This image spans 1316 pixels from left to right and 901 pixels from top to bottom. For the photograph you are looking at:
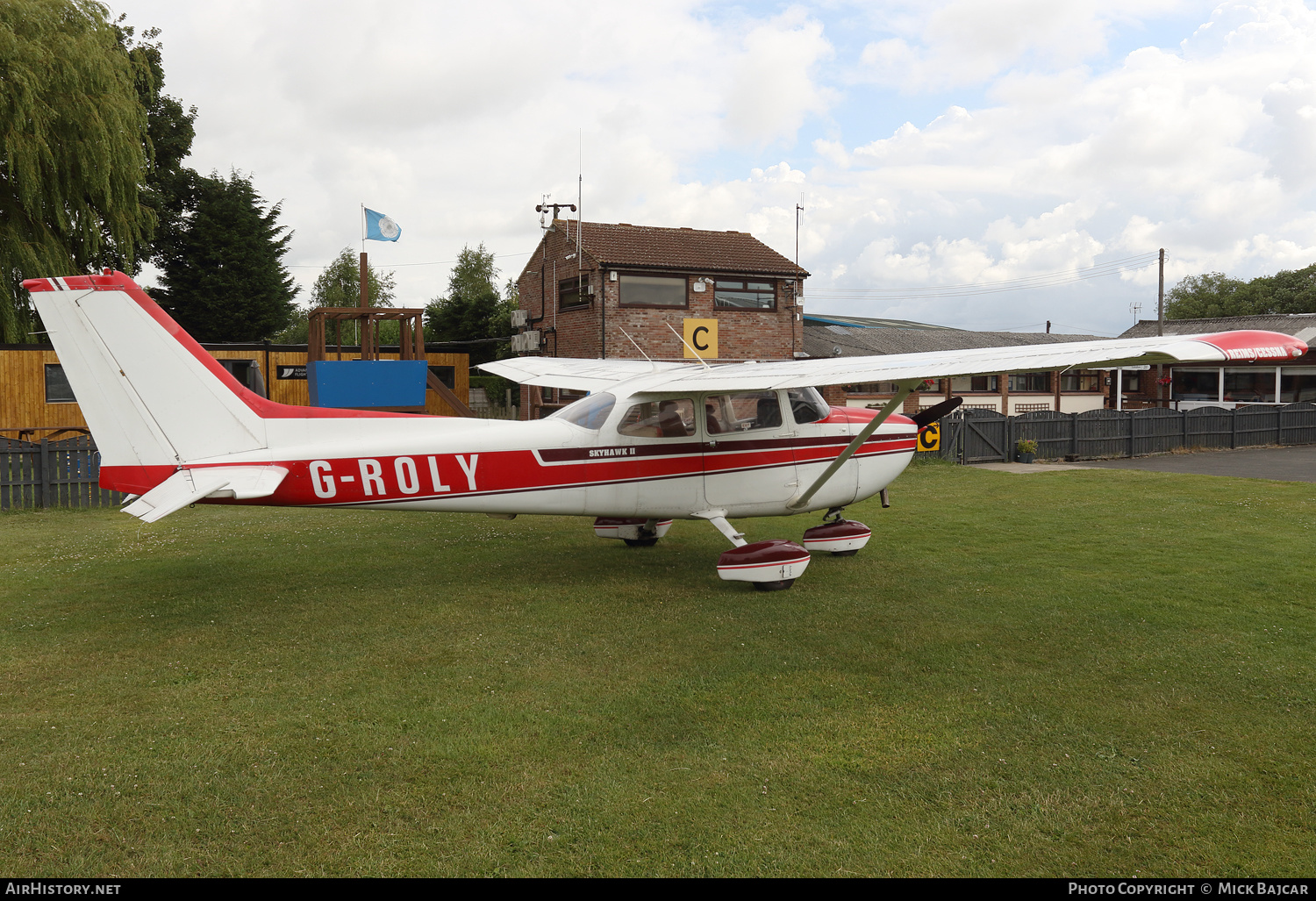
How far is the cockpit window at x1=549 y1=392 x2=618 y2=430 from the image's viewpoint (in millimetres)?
8562

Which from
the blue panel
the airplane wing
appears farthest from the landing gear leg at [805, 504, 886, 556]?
the blue panel

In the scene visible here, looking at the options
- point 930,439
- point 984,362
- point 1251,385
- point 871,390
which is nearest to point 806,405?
point 984,362

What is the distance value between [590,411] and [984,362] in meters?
3.89

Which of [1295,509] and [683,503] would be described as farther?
[1295,509]

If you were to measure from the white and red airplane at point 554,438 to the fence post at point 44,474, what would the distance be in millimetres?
9057

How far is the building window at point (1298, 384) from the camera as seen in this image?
35.9 m

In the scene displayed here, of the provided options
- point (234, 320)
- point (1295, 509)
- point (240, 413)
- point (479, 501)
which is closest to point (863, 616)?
point (479, 501)

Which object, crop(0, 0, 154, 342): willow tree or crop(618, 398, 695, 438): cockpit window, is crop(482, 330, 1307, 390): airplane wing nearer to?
crop(618, 398, 695, 438): cockpit window

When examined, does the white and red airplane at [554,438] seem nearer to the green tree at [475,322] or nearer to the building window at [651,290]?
the building window at [651,290]

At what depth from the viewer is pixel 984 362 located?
7.36 metres

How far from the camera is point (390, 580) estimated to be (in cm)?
893

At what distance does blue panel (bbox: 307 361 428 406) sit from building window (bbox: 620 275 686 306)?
6.75m

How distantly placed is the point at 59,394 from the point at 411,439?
21940mm
